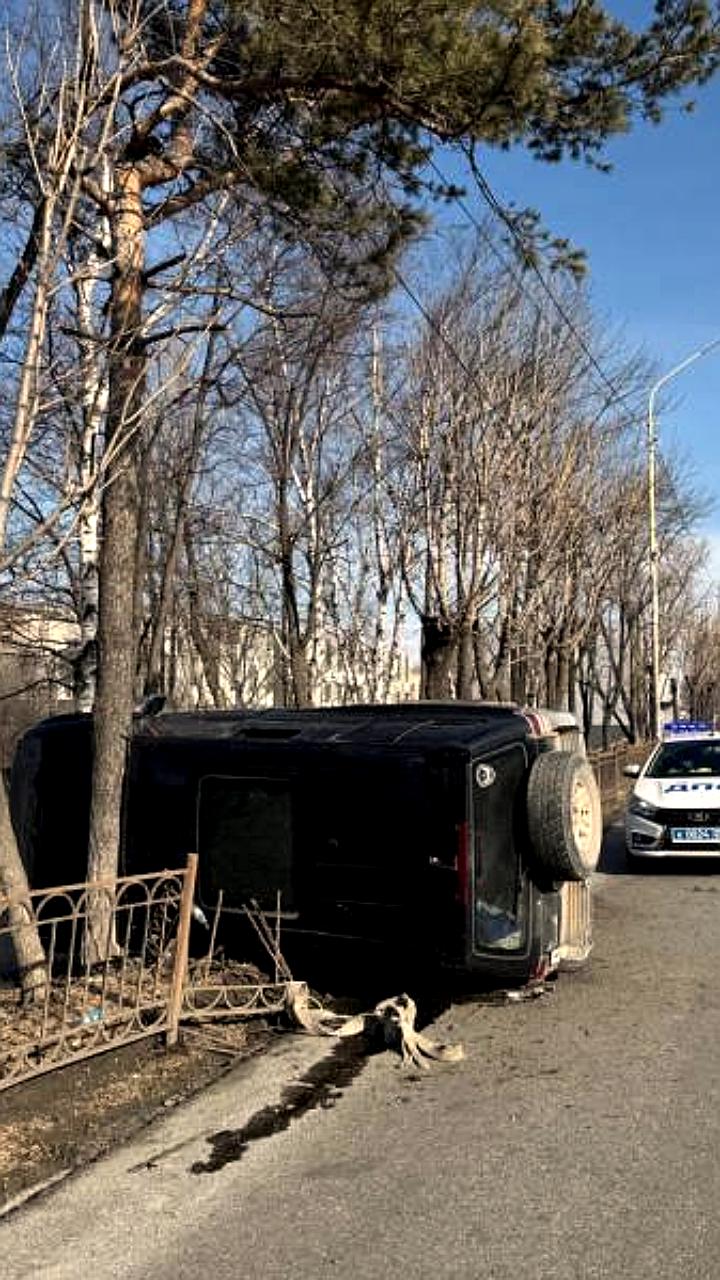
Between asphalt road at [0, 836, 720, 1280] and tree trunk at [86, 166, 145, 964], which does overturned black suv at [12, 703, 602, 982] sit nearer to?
tree trunk at [86, 166, 145, 964]

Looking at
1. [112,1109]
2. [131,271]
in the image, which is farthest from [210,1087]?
[131,271]

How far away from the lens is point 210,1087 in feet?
18.9

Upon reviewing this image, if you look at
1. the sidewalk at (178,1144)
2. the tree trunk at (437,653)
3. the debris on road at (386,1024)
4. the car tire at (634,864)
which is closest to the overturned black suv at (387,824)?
the debris on road at (386,1024)

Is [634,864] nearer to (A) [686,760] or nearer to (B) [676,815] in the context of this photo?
(B) [676,815]

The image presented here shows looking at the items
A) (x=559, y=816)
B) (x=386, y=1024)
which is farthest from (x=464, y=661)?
(x=386, y=1024)

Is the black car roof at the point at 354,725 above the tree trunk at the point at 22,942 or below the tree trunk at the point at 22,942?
above

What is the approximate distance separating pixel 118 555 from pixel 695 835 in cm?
823

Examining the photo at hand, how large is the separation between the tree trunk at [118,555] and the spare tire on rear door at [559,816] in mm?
2677

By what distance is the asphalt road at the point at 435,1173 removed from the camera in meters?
3.85

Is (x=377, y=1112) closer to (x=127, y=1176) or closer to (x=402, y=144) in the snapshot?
(x=127, y=1176)

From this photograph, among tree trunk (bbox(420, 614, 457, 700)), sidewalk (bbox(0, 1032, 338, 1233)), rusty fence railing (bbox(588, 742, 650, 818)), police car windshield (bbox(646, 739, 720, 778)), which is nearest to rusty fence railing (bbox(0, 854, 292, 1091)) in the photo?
sidewalk (bbox(0, 1032, 338, 1233))

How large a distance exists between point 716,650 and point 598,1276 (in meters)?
66.5

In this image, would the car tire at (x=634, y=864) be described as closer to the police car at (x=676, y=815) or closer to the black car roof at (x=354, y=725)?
the police car at (x=676, y=815)

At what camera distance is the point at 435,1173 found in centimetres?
461
